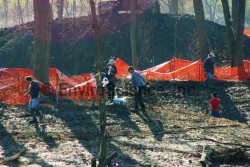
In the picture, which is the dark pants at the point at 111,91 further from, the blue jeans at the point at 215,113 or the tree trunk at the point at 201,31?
the tree trunk at the point at 201,31

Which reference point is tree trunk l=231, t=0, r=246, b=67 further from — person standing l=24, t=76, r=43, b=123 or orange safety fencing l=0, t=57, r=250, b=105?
person standing l=24, t=76, r=43, b=123

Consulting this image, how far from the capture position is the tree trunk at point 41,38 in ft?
62.5

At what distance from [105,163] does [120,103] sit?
332 inches

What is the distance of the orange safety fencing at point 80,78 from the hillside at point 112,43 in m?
10.5

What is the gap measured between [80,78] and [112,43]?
1760 centimetres

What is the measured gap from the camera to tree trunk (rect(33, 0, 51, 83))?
62.5 feet

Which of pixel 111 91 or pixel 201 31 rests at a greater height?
pixel 201 31

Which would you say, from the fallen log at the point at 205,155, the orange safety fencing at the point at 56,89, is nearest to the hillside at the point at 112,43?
the orange safety fencing at the point at 56,89

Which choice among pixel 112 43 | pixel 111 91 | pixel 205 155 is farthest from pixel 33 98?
pixel 112 43

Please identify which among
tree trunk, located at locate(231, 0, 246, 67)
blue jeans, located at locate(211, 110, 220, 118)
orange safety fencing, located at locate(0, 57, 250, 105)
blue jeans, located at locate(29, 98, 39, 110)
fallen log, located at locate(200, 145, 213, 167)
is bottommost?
fallen log, located at locate(200, 145, 213, 167)

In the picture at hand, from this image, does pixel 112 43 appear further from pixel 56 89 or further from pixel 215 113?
pixel 215 113

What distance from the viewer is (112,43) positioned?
38156 millimetres

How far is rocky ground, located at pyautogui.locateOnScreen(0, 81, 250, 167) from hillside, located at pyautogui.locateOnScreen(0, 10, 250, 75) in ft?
58.4

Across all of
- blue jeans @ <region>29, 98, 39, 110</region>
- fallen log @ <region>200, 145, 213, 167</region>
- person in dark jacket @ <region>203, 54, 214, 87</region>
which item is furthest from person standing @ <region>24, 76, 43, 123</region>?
person in dark jacket @ <region>203, 54, 214, 87</region>
